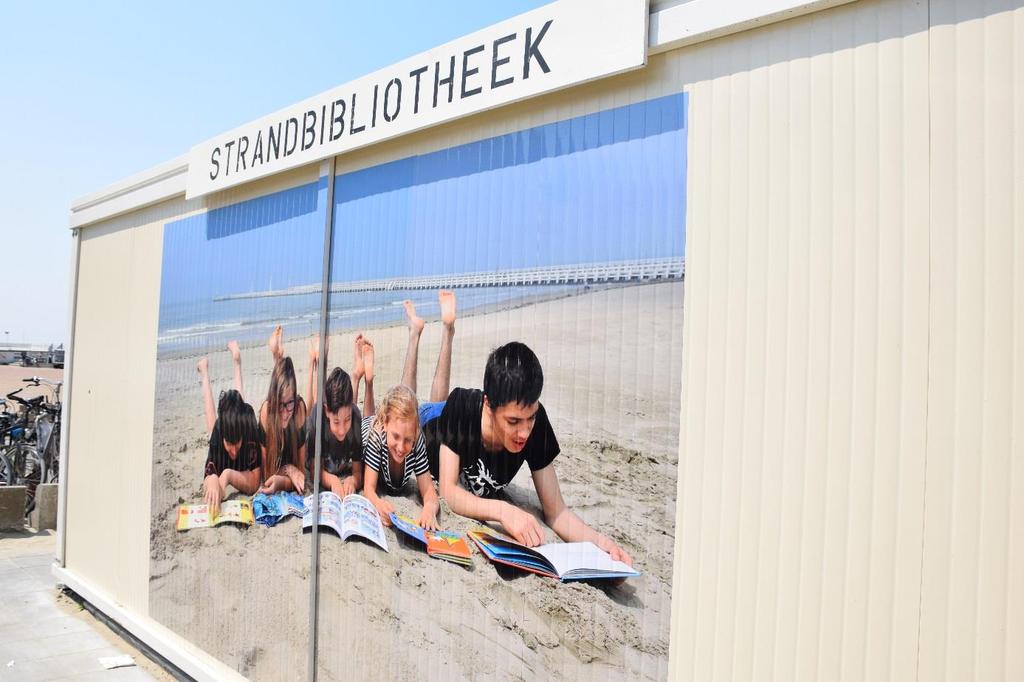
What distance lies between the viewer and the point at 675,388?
10.9 feet

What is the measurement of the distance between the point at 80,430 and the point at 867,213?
25.6 feet

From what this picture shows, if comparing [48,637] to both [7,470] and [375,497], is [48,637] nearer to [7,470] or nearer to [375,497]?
[375,497]

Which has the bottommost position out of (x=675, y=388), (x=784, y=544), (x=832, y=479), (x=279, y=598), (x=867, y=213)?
(x=279, y=598)

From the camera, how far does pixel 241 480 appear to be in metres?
6.06

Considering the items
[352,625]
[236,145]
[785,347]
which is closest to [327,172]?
[236,145]

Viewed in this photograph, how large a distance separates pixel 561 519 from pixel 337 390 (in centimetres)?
193

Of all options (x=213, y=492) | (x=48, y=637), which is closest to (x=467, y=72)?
(x=213, y=492)

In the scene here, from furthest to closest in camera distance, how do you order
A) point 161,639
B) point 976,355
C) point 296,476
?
point 161,639
point 296,476
point 976,355

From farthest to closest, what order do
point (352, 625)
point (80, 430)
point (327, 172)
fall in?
point (80, 430) < point (327, 172) < point (352, 625)

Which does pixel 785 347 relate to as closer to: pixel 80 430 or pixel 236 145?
pixel 236 145

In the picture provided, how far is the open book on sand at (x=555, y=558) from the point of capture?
3.53m

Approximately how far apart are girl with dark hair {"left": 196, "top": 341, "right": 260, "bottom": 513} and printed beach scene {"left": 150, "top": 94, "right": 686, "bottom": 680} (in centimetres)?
14

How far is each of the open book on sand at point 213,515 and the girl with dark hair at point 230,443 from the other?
0.22ft

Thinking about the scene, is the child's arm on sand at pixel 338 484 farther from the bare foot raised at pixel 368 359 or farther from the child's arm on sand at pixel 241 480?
the child's arm on sand at pixel 241 480
